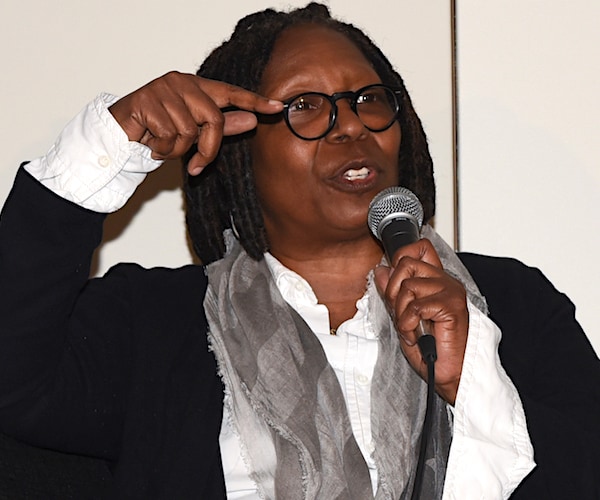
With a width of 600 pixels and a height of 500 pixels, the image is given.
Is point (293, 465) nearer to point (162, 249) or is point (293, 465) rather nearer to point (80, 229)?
point (80, 229)

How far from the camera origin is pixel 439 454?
179cm

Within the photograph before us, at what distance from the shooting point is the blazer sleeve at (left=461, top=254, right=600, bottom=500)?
170cm

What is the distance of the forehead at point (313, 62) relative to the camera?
74.4 inches

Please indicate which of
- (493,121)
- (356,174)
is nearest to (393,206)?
(356,174)

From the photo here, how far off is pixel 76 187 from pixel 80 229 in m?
0.06

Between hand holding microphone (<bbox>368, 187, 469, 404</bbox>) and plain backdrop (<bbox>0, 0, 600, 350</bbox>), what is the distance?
0.67 m

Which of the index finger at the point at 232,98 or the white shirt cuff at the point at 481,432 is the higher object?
the index finger at the point at 232,98

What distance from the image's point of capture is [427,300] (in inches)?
57.0

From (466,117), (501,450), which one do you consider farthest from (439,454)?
(466,117)

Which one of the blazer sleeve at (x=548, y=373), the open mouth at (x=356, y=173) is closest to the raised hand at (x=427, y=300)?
the blazer sleeve at (x=548, y=373)

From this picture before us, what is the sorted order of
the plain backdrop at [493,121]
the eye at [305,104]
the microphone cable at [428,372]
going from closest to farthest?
1. the microphone cable at [428,372]
2. the eye at [305,104]
3. the plain backdrop at [493,121]

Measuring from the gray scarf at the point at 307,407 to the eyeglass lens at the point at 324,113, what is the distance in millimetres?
236

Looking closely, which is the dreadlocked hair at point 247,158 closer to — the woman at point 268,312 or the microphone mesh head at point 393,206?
the woman at point 268,312

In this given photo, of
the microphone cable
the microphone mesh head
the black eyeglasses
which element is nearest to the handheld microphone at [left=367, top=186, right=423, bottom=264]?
the microphone mesh head
